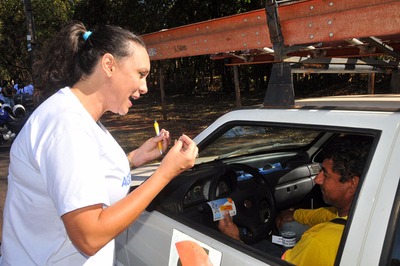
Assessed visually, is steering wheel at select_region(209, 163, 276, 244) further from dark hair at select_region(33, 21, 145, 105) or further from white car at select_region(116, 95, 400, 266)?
dark hair at select_region(33, 21, 145, 105)

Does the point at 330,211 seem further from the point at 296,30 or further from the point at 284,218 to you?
the point at 296,30

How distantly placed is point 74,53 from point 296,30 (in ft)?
3.04

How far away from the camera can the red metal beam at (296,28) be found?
135cm

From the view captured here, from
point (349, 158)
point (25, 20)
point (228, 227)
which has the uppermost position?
point (25, 20)

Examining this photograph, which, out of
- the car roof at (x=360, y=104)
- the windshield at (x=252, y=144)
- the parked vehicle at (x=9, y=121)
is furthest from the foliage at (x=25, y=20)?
the car roof at (x=360, y=104)

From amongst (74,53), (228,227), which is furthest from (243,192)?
(74,53)

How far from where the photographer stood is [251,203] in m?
2.44

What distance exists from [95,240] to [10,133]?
1033 cm

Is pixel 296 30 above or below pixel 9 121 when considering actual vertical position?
above

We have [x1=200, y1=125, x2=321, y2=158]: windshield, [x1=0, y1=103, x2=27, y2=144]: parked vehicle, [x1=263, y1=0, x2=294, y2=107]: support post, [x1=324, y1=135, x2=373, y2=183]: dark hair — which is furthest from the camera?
[x1=0, y1=103, x2=27, y2=144]: parked vehicle

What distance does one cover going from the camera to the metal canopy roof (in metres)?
1.36

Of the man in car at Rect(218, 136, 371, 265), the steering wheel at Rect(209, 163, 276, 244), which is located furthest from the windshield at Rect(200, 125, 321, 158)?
the man in car at Rect(218, 136, 371, 265)

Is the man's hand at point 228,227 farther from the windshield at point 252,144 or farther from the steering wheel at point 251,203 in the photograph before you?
the windshield at point 252,144

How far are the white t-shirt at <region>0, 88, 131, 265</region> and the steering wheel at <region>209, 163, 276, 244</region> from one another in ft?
2.92
